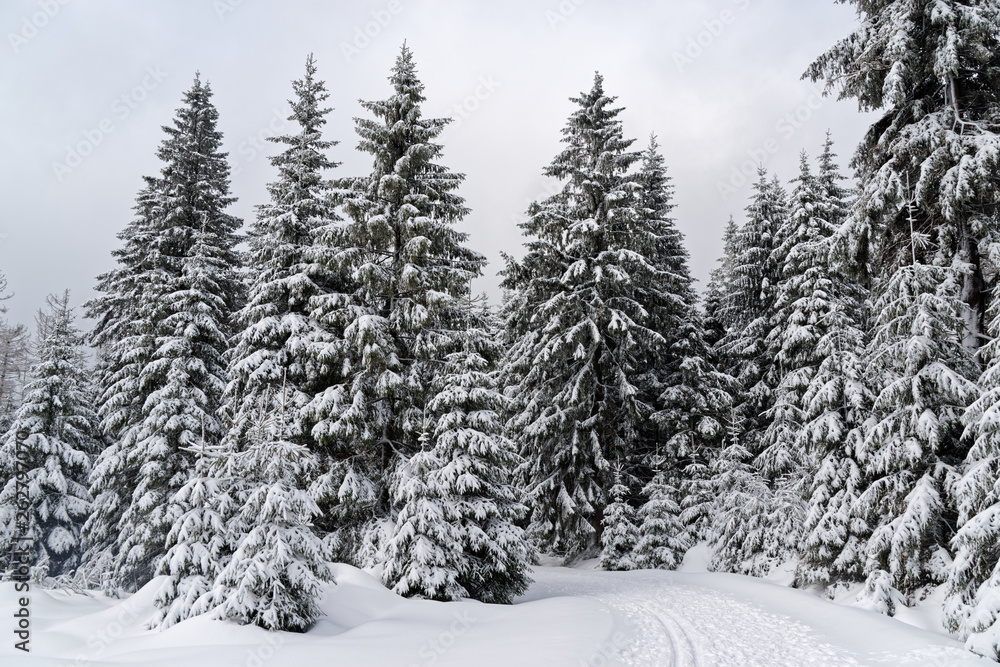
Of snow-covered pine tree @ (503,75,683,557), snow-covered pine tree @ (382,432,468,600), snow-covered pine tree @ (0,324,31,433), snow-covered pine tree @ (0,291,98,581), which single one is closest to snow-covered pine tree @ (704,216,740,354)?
snow-covered pine tree @ (503,75,683,557)

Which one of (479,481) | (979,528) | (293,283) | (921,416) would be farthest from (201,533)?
(921,416)

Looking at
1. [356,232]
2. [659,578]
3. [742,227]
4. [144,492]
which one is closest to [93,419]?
[144,492]

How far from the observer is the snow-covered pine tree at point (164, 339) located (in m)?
17.8

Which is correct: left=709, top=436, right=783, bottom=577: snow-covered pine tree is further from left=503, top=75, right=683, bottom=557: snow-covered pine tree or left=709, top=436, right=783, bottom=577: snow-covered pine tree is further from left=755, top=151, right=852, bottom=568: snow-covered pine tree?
left=503, top=75, right=683, bottom=557: snow-covered pine tree

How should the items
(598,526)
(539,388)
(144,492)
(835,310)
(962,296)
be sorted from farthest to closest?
(539,388)
(598,526)
(144,492)
(835,310)
(962,296)

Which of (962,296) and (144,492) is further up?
(962,296)

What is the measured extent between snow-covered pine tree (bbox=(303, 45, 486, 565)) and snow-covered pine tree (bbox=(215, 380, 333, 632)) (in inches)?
198

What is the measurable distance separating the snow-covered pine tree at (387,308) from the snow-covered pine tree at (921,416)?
1058cm

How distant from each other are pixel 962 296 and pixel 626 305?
40.3 ft

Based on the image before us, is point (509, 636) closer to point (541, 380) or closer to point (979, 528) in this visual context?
point (979, 528)

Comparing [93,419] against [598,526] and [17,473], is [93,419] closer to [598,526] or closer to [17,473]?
[17,473]

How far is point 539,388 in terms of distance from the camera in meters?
24.2

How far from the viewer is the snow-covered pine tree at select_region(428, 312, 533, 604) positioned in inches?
519

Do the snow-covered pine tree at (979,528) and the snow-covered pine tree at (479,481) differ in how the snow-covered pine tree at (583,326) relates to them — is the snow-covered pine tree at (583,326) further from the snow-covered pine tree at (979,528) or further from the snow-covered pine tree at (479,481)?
the snow-covered pine tree at (979,528)
